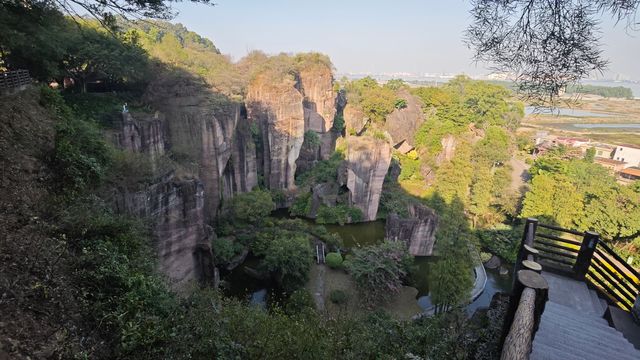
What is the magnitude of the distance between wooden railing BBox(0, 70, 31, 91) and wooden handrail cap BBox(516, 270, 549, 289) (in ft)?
44.3

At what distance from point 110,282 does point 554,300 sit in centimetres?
783

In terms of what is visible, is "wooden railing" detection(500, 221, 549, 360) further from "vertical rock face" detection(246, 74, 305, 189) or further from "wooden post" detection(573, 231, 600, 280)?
"vertical rock face" detection(246, 74, 305, 189)

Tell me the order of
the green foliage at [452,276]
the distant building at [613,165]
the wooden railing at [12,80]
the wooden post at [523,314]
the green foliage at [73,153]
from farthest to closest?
1. the distant building at [613,165]
2. the green foliage at [452,276]
3. the wooden railing at [12,80]
4. the green foliage at [73,153]
5. the wooden post at [523,314]

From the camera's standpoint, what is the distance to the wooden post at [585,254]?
580cm

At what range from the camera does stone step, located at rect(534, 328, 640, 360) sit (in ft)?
13.6

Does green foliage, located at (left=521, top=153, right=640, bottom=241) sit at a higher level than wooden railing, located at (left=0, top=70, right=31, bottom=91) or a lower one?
lower

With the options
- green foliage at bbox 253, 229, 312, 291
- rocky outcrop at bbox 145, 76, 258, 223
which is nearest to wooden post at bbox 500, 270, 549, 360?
green foliage at bbox 253, 229, 312, 291

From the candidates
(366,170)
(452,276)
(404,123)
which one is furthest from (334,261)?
(404,123)

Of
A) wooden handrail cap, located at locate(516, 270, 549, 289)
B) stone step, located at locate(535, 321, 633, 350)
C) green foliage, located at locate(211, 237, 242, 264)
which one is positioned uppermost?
wooden handrail cap, located at locate(516, 270, 549, 289)

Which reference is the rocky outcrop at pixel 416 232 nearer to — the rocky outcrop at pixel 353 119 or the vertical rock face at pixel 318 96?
the vertical rock face at pixel 318 96

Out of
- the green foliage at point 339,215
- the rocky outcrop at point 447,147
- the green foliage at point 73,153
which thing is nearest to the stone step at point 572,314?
the green foliage at point 73,153

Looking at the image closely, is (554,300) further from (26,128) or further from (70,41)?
(70,41)

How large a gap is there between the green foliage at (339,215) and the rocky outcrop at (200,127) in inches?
312

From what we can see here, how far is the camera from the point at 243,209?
2311cm
